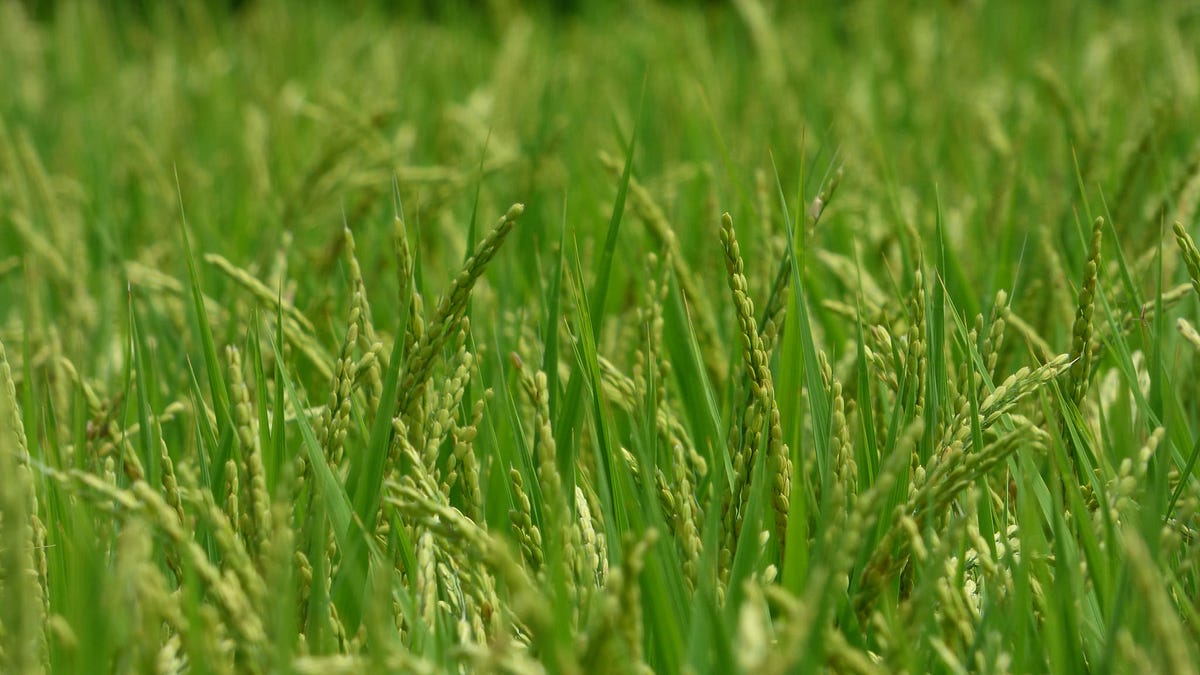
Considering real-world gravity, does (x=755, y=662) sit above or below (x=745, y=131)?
below

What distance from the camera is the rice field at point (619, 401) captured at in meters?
0.68

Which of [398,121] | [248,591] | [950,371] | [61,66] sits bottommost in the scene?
[248,591]

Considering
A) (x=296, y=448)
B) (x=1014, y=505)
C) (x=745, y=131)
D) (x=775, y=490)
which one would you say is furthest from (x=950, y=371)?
(x=745, y=131)

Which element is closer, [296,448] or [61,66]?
[296,448]

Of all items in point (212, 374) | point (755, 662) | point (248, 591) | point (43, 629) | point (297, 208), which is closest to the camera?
point (755, 662)

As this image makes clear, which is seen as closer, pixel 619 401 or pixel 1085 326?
pixel 1085 326

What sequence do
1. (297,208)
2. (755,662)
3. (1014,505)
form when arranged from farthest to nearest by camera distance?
(297,208) → (1014,505) → (755,662)

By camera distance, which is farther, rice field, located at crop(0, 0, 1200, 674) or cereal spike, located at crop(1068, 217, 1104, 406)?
cereal spike, located at crop(1068, 217, 1104, 406)

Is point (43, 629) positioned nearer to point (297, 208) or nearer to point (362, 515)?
point (362, 515)

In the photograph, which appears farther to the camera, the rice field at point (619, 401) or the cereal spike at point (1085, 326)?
the cereal spike at point (1085, 326)

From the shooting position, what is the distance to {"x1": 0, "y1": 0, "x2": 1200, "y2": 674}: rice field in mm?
675

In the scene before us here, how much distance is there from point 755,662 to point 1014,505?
609 mm

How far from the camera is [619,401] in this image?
103 centimetres

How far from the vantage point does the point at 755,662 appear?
19.9 inches
